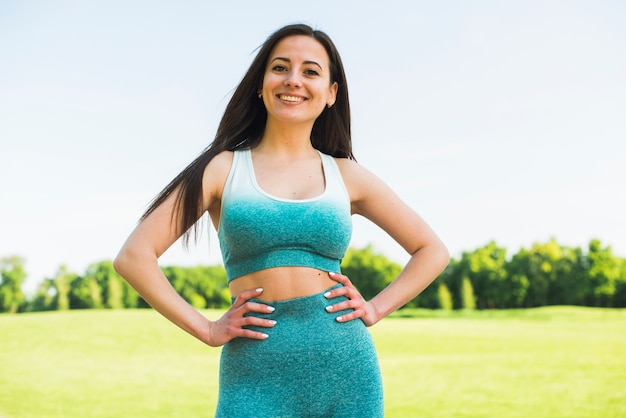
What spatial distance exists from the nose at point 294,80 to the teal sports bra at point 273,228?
315 millimetres

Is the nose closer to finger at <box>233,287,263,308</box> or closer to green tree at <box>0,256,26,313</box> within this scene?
finger at <box>233,287,263,308</box>

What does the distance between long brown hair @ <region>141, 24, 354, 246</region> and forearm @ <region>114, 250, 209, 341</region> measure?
15cm

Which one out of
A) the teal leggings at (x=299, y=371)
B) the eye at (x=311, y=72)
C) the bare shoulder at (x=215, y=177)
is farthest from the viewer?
the eye at (x=311, y=72)

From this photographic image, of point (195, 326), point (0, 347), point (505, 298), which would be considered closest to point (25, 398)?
point (0, 347)

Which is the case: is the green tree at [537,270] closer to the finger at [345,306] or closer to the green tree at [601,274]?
the green tree at [601,274]

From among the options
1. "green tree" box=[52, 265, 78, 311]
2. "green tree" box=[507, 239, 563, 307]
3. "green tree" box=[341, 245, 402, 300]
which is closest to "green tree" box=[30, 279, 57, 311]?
"green tree" box=[52, 265, 78, 311]

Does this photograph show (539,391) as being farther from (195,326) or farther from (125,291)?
(125,291)

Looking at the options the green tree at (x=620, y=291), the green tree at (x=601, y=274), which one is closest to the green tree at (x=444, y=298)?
the green tree at (x=601, y=274)

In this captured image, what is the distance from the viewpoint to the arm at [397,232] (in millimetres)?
2342

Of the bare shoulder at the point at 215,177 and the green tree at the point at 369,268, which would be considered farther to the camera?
the green tree at the point at 369,268

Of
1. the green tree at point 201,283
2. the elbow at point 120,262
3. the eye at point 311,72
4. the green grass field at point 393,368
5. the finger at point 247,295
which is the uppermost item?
the green tree at point 201,283

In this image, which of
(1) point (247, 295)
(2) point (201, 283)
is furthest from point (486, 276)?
(1) point (247, 295)

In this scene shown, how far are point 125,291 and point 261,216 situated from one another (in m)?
30.0

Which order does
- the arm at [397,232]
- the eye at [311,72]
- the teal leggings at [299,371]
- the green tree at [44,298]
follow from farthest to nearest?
the green tree at [44,298], the arm at [397,232], the eye at [311,72], the teal leggings at [299,371]
